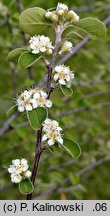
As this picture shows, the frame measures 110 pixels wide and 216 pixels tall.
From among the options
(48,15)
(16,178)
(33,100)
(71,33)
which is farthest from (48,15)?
(16,178)

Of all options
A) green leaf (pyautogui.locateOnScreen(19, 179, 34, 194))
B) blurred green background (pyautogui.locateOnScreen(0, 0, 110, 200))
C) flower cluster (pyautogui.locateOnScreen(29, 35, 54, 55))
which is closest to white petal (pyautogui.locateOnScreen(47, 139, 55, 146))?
green leaf (pyautogui.locateOnScreen(19, 179, 34, 194))

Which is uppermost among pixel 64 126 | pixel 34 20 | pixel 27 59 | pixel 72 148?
pixel 64 126

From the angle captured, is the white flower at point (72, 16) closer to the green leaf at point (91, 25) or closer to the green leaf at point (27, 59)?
the green leaf at point (91, 25)

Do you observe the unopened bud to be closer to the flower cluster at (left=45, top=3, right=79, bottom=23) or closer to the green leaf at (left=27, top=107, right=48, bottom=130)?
the flower cluster at (left=45, top=3, right=79, bottom=23)

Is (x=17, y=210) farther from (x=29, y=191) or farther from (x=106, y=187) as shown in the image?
(x=106, y=187)

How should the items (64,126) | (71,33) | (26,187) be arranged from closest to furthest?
(26,187) → (71,33) → (64,126)

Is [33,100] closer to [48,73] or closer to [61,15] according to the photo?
[48,73]
